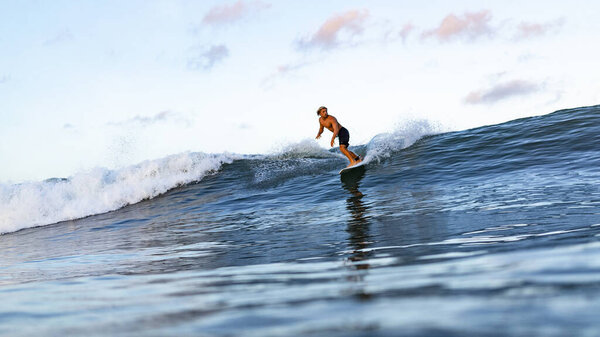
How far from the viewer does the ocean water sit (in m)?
1.50

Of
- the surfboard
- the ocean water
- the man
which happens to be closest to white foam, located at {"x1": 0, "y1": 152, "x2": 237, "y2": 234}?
the ocean water

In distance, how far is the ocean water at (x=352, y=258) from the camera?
1.50m

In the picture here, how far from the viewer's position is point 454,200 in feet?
24.9

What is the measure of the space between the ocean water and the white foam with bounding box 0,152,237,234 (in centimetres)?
22

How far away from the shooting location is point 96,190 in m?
15.7

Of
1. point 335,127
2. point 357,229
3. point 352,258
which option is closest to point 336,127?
point 335,127

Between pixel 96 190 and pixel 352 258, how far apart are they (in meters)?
14.3

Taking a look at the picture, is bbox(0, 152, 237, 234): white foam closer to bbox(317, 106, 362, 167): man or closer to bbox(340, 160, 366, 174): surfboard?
bbox(317, 106, 362, 167): man

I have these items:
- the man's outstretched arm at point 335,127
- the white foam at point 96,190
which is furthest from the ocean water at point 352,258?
the man's outstretched arm at point 335,127

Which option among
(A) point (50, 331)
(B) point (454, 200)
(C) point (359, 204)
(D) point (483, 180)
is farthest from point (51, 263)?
(D) point (483, 180)

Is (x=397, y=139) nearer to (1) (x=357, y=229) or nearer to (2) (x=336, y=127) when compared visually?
(2) (x=336, y=127)

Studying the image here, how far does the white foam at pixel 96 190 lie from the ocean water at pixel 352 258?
223mm

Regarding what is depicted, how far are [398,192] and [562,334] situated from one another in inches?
339

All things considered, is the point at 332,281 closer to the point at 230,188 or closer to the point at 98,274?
the point at 98,274
